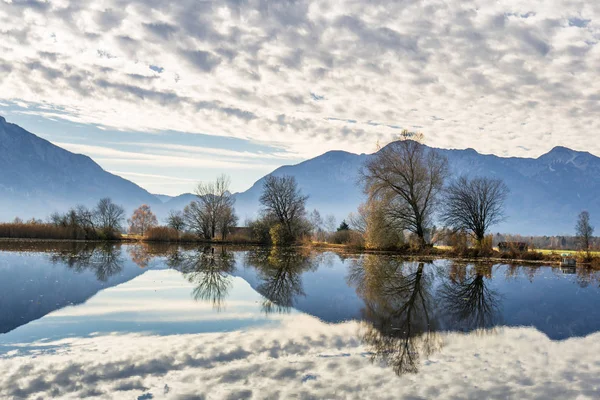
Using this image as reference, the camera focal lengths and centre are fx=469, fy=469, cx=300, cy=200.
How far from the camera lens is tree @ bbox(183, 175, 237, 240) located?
81.3 m

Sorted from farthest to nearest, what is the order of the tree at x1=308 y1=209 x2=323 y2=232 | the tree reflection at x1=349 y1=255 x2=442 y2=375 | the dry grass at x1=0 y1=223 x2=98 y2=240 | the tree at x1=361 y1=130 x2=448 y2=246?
1. the tree at x1=308 y1=209 x2=323 y2=232
2. the dry grass at x1=0 y1=223 x2=98 y2=240
3. the tree at x1=361 y1=130 x2=448 y2=246
4. the tree reflection at x1=349 y1=255 x2=442 y2=375

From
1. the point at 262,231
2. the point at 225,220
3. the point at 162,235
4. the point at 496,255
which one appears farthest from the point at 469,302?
the point at 162,235

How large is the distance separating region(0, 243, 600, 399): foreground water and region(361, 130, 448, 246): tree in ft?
86.6

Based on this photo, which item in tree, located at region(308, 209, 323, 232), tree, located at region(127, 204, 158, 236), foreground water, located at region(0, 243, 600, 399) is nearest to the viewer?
foreground water, located at region(0, 243, 600, 399)

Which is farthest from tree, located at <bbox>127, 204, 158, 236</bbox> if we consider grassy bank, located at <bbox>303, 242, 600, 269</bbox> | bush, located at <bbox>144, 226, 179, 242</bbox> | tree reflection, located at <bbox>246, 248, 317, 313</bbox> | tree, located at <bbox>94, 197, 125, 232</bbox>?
tree reflection, located at <bbox>246, 248, 317, 313</bbox>

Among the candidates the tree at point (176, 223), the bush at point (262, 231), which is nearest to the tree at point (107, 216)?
the tree at point (176, 223)

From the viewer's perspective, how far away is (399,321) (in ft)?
43.9

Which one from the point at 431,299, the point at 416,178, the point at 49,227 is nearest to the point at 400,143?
the point at 416,178

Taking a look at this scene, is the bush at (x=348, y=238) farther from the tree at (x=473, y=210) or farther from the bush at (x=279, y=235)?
the tree at (x=473, y=210)

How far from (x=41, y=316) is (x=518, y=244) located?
44.9m

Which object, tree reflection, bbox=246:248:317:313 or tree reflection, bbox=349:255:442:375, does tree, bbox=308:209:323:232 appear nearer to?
tree reflection, bbox=246:248:317:313

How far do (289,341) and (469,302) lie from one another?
9.62 meters

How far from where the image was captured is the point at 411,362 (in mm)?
9266

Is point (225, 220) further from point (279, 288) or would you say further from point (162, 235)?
point (279, 288)
